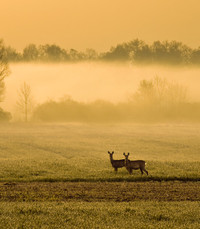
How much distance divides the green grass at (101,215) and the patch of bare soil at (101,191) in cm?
172

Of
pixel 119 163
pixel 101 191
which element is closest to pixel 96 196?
pixel 101 191

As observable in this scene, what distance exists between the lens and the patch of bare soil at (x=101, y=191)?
19.4 metres

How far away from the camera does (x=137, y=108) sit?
369 feet

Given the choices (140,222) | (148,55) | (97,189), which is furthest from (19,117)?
(140,222)

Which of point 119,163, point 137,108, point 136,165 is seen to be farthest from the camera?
point 137,108

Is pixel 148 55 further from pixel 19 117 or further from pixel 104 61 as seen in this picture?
pixel 19 117

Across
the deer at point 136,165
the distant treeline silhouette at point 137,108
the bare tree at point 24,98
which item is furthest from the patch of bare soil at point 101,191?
the bare tree at point 24,98

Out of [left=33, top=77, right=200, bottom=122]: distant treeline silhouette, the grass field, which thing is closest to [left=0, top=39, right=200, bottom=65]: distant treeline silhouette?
[left=33, top=77, right=200, bottom=122]: distant treeline silhouette

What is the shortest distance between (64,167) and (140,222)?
18.0 metres

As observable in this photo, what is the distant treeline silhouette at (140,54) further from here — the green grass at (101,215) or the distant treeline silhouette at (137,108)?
the green grass at (101,215)

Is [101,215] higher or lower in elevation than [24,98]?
lower

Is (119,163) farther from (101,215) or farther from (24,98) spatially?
(24,98)

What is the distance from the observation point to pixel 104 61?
426 ft

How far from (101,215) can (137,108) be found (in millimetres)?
97677
